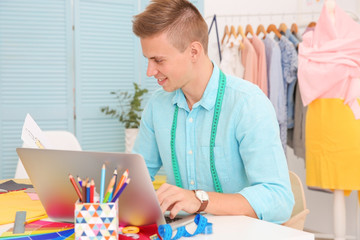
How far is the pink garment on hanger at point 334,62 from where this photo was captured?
2799mm

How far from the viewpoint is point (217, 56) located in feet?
12.7

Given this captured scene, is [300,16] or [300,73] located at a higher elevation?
[300,16]

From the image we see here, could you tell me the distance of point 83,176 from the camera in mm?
1070

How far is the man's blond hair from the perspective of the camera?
143cm

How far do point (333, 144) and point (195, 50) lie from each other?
162cm

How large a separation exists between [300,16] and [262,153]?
9.14ft

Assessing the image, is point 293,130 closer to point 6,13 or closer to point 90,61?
point 90,61

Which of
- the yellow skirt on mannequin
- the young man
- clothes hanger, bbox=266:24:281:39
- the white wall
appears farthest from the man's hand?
the white wall

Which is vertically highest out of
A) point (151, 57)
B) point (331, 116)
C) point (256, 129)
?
point (151, 57)

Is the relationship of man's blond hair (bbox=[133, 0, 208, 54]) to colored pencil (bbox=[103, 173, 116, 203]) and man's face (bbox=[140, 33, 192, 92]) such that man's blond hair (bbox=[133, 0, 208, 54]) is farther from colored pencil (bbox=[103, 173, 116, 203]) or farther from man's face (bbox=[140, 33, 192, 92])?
colored pencil (bbox=[103, 173, 116, 203])

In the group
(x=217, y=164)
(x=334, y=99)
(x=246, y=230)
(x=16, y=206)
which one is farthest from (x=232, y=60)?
(x=246, y=230)

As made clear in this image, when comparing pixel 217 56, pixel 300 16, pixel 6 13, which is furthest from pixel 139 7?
pixel 300 16

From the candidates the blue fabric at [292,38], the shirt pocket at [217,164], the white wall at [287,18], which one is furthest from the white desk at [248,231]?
the white wall at [287,18]

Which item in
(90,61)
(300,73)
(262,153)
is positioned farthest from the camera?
(90,61)
